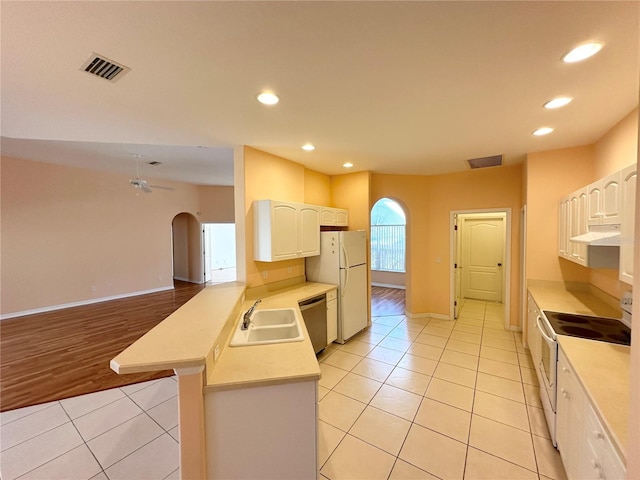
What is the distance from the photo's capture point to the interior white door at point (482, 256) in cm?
586

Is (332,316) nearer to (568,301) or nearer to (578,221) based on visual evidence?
(568,301)

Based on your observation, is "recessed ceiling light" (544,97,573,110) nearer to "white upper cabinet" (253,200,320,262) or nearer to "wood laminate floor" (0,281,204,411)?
"white upper cabinet" (253,200,320,262)

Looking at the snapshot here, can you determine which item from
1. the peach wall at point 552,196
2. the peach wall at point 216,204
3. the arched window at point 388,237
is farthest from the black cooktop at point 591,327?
the peach wall at point 216,204

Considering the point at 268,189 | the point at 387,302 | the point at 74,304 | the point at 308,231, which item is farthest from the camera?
the point at 387,302

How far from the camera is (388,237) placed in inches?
305

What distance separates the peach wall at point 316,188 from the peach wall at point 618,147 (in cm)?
349

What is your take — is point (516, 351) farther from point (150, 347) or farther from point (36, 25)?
point (36, 25)

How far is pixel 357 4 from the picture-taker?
1.11 m

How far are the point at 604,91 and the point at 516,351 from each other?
313cm

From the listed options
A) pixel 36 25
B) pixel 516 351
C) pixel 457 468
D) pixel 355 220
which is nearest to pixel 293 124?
pixel 36 25

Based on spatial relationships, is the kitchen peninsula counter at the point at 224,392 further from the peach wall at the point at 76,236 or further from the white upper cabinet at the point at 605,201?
the peach wall at the point at 76,236

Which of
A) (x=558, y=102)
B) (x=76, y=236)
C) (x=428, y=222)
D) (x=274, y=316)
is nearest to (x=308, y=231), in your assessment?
(x=274, y=316)

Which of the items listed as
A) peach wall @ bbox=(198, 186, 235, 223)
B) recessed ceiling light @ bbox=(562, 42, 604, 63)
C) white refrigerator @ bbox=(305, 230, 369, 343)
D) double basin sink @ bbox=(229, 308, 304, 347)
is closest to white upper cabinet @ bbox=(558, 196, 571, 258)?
recessed ceiling light @ bbox=(562, 42, 604, 63)

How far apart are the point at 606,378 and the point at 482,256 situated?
5.31 metres
